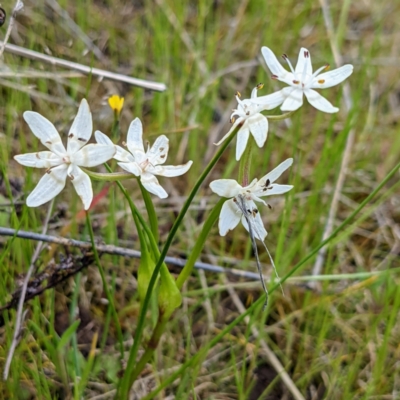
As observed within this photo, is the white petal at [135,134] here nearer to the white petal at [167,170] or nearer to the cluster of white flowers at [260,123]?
the white petal at [167,170]

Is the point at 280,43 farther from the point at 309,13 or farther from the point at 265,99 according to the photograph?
the point at 265,99

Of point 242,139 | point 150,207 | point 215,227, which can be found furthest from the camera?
point 215,227

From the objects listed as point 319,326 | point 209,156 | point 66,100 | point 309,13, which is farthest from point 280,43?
point 319,326

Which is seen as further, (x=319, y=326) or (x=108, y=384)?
(x=319, y=326)

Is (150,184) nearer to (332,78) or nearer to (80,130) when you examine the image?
(80,130)

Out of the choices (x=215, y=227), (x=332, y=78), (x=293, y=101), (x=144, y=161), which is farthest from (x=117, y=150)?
(x=215, y=227)

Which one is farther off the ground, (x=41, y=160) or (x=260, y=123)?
(x=260, y=123)

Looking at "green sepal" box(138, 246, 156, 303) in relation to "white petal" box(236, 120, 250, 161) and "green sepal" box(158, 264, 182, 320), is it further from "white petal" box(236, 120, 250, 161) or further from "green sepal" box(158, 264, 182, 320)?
"white petal" box(236, 120, 250, 161)

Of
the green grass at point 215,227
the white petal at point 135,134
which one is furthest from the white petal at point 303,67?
the green grass at point 215,227
